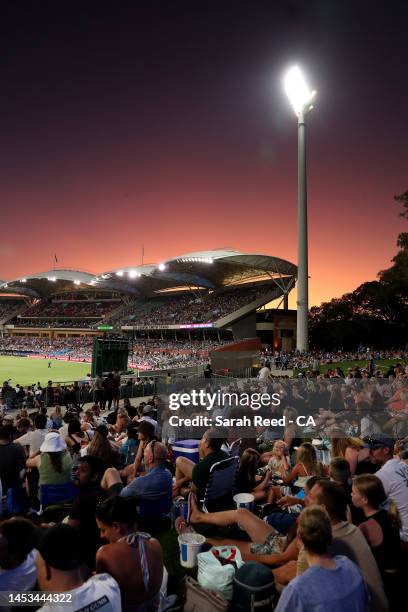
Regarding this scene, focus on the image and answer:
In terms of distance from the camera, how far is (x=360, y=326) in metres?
61.0

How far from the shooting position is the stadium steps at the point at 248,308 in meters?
64.6

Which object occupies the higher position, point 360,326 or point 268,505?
point 360,326

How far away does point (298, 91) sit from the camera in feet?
118

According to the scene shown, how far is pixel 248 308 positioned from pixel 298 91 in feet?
116

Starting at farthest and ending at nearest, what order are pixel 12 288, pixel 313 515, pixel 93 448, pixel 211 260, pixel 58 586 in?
pixel 12 288, pixel 211 260, pixel 93 448, pixel 313 515, pixel 58 586

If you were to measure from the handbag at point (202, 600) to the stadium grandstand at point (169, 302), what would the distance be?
56.8 meters

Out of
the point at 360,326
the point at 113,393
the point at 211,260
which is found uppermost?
the point at 211,260

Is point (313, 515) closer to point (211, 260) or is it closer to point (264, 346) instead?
point (211, 260)

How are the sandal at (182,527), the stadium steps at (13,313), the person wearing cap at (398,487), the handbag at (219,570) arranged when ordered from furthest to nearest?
the stadium steps at (13,313)
the sandal at (182,527)
the person wearing cap at (398,487)
the handbag at (219,570)

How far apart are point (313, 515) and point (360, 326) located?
206ft

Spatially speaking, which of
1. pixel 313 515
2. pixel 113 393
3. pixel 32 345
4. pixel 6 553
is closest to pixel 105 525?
pixel 6 553

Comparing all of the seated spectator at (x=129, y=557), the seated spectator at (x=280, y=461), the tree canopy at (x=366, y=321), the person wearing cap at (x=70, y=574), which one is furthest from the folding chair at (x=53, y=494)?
the tree canopy at (x=366, y=321)

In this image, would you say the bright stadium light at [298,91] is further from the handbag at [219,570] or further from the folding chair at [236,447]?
the handbag at [219,570]

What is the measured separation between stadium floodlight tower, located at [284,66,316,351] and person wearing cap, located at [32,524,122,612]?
3477 centimetres
